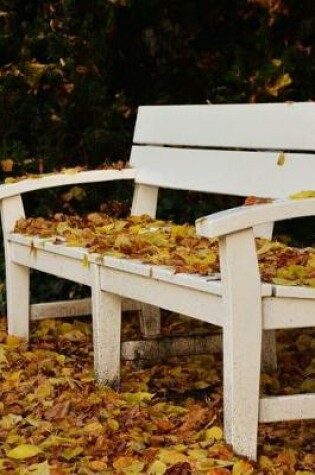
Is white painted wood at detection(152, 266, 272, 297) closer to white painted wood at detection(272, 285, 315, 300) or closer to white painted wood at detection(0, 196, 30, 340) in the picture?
white painted wood at detection(272, 285, 315, 300)

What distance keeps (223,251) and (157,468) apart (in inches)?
23.8

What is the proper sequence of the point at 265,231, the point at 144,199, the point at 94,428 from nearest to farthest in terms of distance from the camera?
the point at 94,428, the point at 265,231, the point at 144,199

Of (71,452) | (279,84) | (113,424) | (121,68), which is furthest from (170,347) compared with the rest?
(121,68)

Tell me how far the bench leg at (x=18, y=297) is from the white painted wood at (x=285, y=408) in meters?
1.75

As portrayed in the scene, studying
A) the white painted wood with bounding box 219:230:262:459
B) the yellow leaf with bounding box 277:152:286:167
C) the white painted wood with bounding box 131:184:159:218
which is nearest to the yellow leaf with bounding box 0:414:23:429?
the white painted wood with bounding box 219:230:262:459

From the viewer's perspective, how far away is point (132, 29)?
233 inches

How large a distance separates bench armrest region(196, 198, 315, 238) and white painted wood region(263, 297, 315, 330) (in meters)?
0.21

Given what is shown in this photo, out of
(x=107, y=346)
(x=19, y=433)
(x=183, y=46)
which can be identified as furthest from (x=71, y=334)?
(x=183, y=46)

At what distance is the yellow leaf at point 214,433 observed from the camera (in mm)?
3119

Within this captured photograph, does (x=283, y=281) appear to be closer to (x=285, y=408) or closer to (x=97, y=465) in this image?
(x=285, y=408)

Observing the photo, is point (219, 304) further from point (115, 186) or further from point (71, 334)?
point (115, 186)

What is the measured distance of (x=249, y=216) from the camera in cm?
278

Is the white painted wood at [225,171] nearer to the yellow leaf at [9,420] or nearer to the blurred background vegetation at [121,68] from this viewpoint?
the blurred background vegetation at [121,68]

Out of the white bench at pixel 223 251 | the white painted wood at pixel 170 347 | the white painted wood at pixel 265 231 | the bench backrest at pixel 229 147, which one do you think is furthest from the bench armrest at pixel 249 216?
the white painted wood at pixel 170 347
